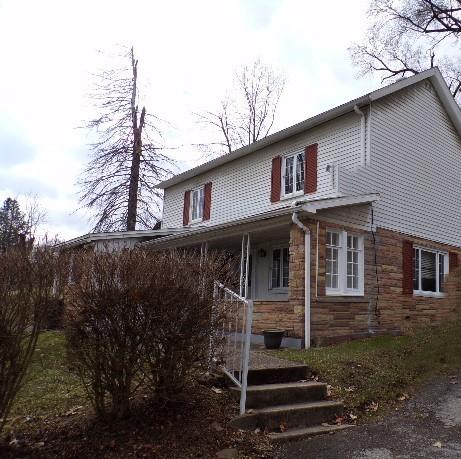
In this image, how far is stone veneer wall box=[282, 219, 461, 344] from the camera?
10.2 metres

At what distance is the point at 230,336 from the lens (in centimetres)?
548

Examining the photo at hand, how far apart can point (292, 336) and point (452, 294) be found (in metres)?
7.11

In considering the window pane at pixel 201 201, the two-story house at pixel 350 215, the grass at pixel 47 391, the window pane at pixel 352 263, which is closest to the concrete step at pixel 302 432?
the grass at pixel 47 391

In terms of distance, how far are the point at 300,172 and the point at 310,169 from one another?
534 millimetres

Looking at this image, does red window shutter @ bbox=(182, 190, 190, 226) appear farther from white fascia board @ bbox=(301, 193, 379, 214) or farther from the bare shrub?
the bare shrub

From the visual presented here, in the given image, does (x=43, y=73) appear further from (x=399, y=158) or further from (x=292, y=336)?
(x=399, y=158)

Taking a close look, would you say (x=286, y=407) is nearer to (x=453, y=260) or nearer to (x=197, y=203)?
(x=453, y=260)

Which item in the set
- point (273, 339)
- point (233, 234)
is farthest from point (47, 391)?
point (233, 234)

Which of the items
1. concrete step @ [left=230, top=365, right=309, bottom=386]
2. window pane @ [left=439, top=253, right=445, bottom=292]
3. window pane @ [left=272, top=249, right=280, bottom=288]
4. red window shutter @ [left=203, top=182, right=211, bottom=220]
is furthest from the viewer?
red window shutter @ [left=203, top=182, right=211, bottom=220]

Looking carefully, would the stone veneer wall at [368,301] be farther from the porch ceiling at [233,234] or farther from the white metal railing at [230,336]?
the white metal railing at [230,336]

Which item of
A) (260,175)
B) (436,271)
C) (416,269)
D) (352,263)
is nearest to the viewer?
(352,263)

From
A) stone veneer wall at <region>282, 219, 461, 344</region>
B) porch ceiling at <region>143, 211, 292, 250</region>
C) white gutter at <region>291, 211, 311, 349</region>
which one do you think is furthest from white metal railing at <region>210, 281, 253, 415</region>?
porch ceiling at <region>143, 211, 292, 250</region>

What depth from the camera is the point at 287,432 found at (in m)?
5.01

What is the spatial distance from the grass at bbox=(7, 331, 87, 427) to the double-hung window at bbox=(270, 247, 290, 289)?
7.42m
